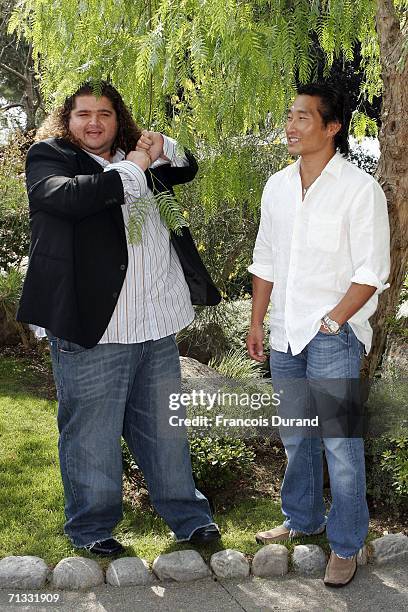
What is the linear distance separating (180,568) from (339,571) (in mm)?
654

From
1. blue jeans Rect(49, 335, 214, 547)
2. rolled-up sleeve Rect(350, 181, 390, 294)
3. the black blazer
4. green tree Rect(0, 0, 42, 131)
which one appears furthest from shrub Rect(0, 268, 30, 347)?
green tree Rect(0, 0, 42, 131)

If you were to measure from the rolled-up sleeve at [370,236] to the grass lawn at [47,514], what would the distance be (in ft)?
4.26

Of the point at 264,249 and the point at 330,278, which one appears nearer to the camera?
the point at 330,278

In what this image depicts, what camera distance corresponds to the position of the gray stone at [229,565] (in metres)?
3.39

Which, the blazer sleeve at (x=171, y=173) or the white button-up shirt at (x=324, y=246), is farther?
the blazer sleeve at (x=171, y=173)

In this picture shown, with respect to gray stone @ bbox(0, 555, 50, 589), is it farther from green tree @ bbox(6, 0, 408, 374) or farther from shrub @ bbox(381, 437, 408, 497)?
green tree @ bbox(6, 0, 408, 374)

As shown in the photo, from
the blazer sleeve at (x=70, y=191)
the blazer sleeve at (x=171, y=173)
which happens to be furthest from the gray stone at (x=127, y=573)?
the blazer sleeve at (x=171, y=173)

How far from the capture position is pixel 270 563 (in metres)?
3.41

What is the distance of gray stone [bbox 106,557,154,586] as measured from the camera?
10.9 ft

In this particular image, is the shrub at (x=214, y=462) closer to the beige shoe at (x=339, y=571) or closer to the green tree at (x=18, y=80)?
the beige shoe at (x=339, y=571)

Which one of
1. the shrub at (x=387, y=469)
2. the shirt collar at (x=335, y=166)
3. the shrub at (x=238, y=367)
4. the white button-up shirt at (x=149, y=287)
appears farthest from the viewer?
the shrub at (x=238, y=367)

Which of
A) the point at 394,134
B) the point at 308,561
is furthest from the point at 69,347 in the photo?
the point at 394,134

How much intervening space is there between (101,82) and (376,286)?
139 cm

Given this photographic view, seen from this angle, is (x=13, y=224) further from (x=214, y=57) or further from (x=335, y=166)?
(x=335, y=166)
